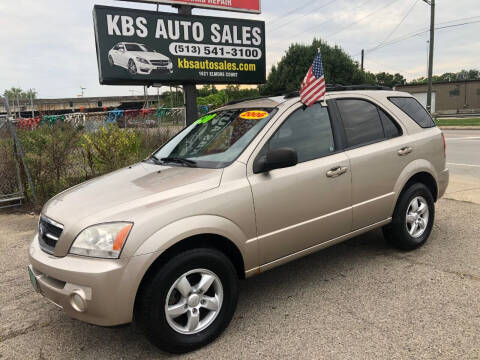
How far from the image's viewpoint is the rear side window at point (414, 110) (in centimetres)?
433

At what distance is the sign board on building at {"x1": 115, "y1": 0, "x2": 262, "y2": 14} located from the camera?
7.50 m

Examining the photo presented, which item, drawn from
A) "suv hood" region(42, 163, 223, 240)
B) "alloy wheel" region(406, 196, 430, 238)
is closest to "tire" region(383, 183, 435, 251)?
"alloy wheel" region(406, 196, 430, 238)

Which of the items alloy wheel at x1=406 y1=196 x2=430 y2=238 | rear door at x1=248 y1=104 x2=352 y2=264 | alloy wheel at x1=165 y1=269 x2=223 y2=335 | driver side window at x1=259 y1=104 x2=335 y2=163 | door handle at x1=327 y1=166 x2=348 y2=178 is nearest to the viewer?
alloy wheel at x1=165 y1=269 x2=223 y2=335

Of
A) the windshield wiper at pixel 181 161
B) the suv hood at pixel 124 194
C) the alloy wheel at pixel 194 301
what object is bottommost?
the alloy wheel at pixel 194 301

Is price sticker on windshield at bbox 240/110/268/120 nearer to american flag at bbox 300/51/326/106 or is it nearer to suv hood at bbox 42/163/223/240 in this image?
american flag at bbox 300/51/326/106

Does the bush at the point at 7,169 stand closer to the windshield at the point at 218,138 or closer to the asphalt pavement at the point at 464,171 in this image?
the windshield at the point at 218,138

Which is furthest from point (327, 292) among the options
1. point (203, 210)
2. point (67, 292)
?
point (67, 292)

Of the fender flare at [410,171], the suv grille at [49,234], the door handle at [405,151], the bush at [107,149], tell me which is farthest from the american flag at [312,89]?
the bush at [107,149]

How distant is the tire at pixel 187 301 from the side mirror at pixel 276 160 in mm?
743

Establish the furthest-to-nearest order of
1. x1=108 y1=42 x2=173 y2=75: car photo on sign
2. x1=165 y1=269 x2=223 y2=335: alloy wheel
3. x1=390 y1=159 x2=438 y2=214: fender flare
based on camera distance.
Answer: x1=108 y1=42 x2=173 y2=75: car photo on sign
x1=390 y1=159 x2=438 y2=214: fender flare
x1=165 y1=269 x2=223 y2=335: alloy wheel

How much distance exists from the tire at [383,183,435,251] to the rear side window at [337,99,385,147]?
2.40 feet

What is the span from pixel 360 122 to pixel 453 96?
52.5m

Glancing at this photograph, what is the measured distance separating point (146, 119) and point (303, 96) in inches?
268

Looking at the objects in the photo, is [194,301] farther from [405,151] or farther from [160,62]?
[160,62]
